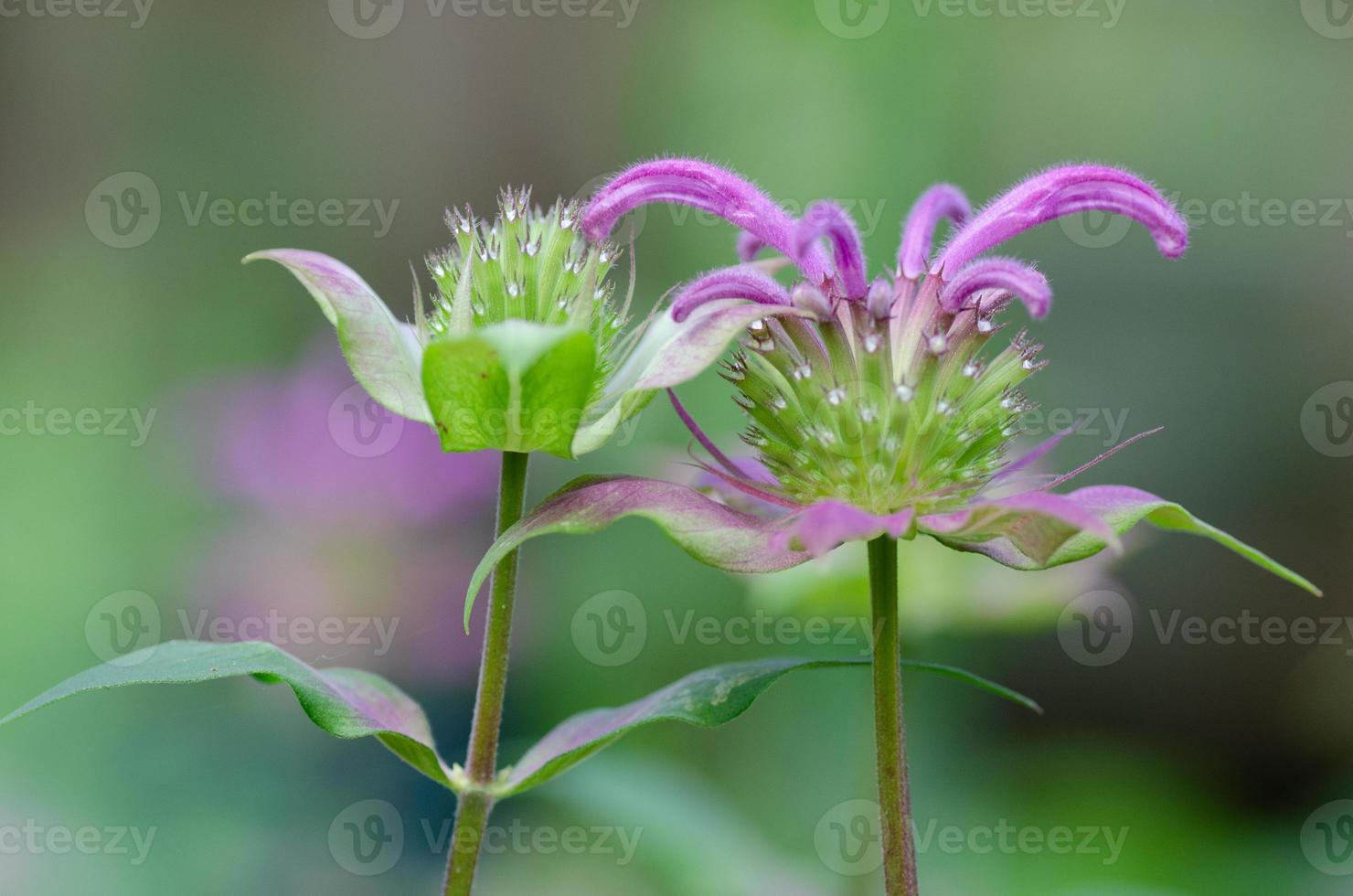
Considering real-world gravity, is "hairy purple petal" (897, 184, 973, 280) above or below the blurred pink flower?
above

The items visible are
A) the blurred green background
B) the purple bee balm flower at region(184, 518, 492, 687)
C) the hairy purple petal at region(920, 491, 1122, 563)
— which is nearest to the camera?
the hairy purple petal at region(920, 491, 1122, 563)

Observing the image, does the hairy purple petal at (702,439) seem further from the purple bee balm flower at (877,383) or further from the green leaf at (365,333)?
the green leaf at (365,333)

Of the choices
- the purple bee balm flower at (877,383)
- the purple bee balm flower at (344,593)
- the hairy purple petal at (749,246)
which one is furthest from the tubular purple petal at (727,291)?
the purple bee balm flower at (344,593)

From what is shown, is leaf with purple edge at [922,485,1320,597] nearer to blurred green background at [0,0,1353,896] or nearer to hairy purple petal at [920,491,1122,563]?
hairy purple petal at [920,491,1122,563]

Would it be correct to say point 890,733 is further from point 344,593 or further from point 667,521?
point 344,593

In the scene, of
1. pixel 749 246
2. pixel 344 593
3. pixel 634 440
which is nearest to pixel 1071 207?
pixel 749 246

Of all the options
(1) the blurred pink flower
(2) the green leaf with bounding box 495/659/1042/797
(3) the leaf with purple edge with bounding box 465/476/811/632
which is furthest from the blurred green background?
(3) the leaf with purple edge with bounding box 465/476/811/632
